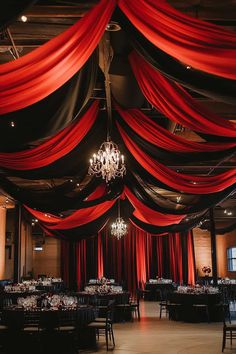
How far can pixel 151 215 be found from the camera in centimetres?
1024

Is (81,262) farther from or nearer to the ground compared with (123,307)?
farther from the ground

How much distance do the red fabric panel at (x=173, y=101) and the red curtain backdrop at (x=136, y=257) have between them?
52.0 feet

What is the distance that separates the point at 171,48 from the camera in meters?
3.37

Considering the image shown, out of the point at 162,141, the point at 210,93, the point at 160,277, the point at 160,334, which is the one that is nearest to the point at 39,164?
the point at 162,141

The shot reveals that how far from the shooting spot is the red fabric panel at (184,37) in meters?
3.35

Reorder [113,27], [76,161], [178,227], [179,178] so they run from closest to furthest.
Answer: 1. [113,27]
2. [76,161]
3. [179,178]
4. [178,227]

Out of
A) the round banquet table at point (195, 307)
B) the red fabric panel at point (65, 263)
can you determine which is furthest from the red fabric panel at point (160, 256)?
the round banquet table at point (195, 307)

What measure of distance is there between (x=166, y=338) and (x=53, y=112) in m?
6.33

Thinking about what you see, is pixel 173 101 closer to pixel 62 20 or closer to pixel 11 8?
pixel 62 20

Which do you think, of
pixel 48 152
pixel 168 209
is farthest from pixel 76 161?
pixel 168 209

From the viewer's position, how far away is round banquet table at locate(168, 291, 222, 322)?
39.8ft

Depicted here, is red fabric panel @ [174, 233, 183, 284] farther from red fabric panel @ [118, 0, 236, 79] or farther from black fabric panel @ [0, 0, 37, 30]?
black fabric panel @ [0, 0, 37, 30]

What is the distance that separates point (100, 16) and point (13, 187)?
406 centimetres

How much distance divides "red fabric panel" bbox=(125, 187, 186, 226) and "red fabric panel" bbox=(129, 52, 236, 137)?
12.3 ft
